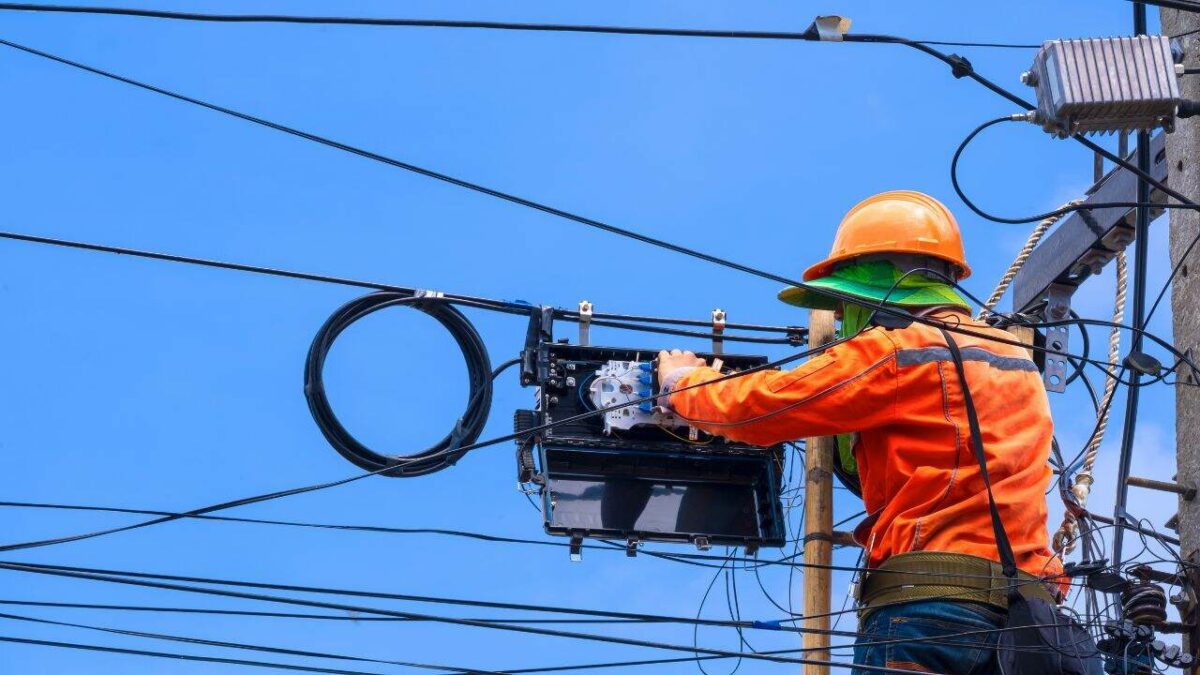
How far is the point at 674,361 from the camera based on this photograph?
8.59 m

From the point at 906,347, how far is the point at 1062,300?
251 cm

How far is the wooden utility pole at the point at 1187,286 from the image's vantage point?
344 inches

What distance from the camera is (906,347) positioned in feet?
26.1

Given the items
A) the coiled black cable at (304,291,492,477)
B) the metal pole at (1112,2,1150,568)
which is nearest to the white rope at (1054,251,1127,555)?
the metal pole at (1112,2,1150,568)

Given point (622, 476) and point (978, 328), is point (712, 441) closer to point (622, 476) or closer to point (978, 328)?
point (622, 476)

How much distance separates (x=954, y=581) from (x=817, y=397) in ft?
2.86

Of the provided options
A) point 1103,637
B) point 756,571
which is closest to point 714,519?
point 756,571

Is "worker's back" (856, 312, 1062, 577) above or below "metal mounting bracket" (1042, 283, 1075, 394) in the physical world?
below

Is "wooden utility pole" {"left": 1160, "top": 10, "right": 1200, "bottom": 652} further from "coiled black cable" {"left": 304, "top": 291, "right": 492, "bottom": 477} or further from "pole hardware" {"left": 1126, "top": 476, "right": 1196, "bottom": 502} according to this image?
"coiled black cable" {"left": 304, "top": 291, "right": 492, "bottom": 477}

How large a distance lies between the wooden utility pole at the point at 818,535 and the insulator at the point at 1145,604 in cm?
→ 123

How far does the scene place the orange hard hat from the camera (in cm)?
855

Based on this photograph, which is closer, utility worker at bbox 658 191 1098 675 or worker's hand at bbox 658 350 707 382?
utility worker at bbox 658 191 1098 675

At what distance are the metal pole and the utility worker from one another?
91 centimetres

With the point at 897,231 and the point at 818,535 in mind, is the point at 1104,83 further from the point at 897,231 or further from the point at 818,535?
the point at 818,535
